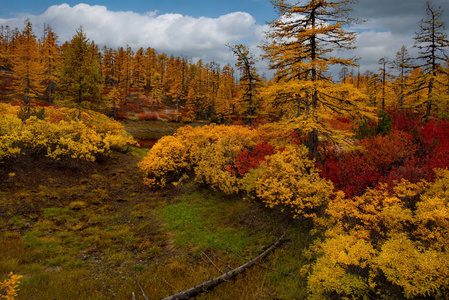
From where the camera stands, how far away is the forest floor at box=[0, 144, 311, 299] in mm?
6047

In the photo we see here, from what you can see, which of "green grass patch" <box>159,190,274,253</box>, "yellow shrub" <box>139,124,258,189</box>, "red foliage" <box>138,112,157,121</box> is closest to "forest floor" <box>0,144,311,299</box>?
"green grass patch" <box>159,190,274,253</box>

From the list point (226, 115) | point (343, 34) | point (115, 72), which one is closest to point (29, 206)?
point (343, 34)

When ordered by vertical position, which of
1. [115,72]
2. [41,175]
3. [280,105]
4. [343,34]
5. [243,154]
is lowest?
[41,175]

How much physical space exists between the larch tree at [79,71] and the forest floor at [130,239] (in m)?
8.11

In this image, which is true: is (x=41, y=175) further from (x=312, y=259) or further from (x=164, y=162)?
(x=312, y=259)

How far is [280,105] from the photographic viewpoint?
11688 millimetres

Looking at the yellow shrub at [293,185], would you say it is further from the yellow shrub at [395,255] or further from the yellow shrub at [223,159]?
the yellow shrub at [223,159]

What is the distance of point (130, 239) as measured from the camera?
886 cm

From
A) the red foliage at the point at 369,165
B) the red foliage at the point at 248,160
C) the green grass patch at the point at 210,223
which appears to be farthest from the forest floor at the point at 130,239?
the red foliage at the point at 369,165

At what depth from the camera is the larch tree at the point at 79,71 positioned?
19234 millimetres

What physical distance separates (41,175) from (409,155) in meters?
19.3

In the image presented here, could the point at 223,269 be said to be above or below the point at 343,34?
below

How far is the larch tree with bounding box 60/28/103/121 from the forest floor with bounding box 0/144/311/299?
8.11 meters

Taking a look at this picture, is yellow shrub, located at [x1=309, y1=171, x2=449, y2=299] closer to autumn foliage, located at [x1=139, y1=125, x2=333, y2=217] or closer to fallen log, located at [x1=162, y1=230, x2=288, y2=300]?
autumn foliage, located at [x1=139, y1=125, x2=333, y2=217]
